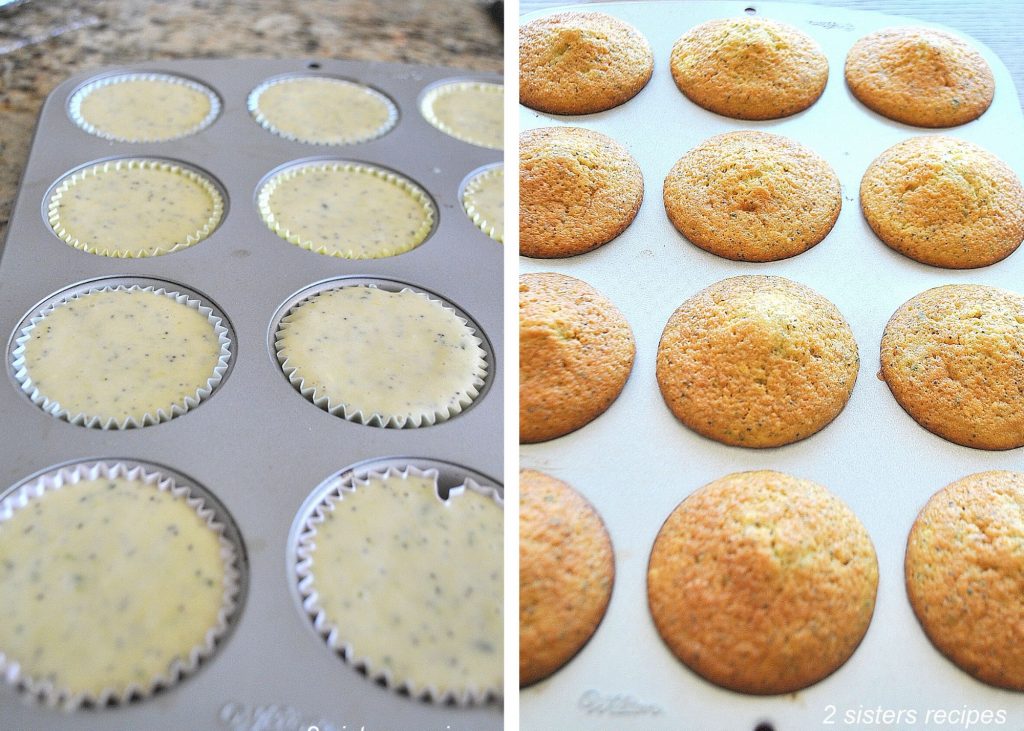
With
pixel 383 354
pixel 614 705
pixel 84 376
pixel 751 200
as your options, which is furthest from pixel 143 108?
pixel 614 705

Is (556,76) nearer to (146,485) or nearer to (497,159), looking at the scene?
(497,159)

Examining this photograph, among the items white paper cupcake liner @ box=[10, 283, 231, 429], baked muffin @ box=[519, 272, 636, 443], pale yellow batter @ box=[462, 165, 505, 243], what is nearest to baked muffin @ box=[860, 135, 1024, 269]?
baked muffin @ box=[519, 272, 636, 443]

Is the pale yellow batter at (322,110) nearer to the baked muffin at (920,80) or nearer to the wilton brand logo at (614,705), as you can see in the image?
the baked muffin at (920,80)

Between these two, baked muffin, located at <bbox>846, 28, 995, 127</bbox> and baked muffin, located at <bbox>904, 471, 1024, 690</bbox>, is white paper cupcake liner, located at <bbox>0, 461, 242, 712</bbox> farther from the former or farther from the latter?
baked muffin, located at <bbox>846, 28, 995, 127</bbox>

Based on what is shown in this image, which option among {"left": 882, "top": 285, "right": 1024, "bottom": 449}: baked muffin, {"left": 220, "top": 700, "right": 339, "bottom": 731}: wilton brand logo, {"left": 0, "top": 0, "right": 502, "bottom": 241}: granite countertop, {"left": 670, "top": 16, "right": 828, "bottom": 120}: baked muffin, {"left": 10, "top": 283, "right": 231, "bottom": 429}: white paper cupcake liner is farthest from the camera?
{"left": 0, "top": 0, "right": 502, "bottom": 241}: granite countertop

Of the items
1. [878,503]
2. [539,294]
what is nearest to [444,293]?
[539,294]

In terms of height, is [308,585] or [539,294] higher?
[539,294]
